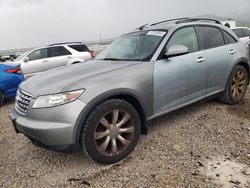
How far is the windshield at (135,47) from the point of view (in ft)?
13.3

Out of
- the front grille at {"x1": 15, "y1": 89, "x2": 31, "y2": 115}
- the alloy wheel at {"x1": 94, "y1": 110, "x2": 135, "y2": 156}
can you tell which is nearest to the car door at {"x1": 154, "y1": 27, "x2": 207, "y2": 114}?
the alloy wheel at {"x1": 94, "y1": 110, "x2": 135, "y2": 156}

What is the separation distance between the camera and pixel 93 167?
3465 mm

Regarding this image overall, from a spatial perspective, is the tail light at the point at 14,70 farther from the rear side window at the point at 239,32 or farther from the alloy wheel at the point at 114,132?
the rear side window at the point at 239,32

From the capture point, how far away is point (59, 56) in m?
11.9

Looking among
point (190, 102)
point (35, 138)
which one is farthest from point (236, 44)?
point (35, 138)

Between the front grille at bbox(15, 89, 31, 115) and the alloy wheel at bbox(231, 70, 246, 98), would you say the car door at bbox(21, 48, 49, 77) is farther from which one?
the alloy wheel at bbox(231, 70, 246, 98)

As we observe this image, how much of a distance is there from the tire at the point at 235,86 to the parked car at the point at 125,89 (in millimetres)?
92

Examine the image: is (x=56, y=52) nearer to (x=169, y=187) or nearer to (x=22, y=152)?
(x=22, y=152)

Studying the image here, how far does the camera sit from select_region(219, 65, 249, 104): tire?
515 cm

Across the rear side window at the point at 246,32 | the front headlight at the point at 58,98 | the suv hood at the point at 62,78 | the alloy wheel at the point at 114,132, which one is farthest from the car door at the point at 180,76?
the rear side window at the point at 246,32

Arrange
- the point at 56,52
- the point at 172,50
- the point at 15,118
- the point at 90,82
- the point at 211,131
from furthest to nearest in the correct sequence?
the point at 56,52 → the point at 211,131 → the point at 172,50 → the point at 15,118 → the point at 90,82

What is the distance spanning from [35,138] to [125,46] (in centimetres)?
215

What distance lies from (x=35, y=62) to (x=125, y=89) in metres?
8.86

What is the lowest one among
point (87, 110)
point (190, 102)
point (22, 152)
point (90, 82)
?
point (22, 152)
